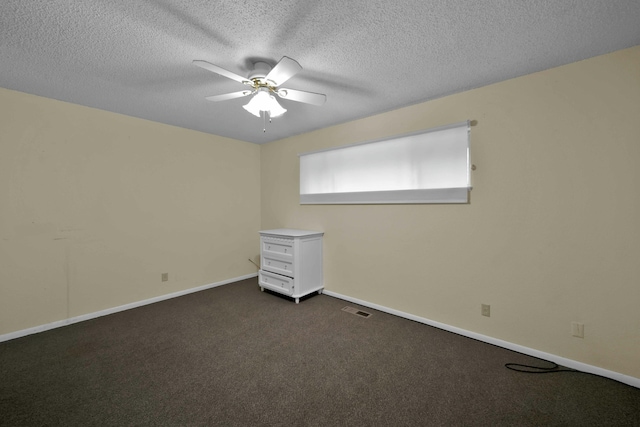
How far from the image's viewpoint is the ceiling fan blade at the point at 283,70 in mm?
1482

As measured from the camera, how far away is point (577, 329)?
187 cm

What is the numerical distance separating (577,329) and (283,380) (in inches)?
90.2

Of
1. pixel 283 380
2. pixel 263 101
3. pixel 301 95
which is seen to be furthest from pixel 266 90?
pixel 283 380

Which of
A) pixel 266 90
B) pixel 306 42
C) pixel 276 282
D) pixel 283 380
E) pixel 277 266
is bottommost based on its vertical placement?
pixel 283 380

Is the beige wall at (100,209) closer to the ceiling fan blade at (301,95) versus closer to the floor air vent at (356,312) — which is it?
the floor air vent at (356,312)

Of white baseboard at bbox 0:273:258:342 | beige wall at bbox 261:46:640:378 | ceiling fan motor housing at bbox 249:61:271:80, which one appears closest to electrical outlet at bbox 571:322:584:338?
beige wall at bbox 261:46:640:378

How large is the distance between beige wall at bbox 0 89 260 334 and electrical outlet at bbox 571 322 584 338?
162 inches

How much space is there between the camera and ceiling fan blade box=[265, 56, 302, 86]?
4.86ft

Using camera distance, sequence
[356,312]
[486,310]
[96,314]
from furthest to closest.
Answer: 1. [356,312]
2. [96,314]
3. [486,310]

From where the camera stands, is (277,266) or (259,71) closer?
(259,71)

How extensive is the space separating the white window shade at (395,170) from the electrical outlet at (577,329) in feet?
4.08

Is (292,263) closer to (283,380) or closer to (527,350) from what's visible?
(283,380)

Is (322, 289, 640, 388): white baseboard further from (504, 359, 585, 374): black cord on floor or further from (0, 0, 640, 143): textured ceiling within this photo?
(0, 0, 640, 143): textured ceiling

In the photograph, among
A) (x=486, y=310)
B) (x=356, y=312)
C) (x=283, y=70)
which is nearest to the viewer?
(x=283, y=70)
